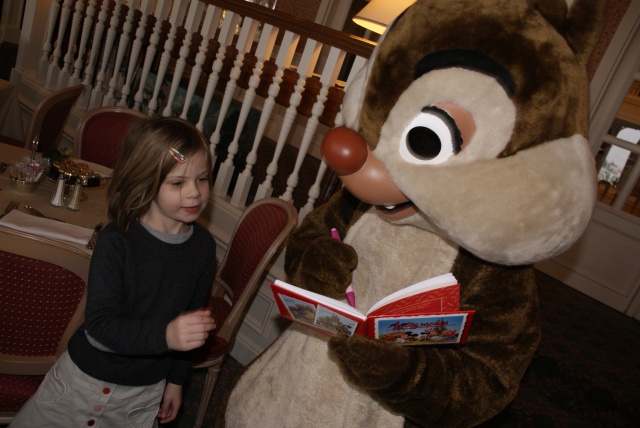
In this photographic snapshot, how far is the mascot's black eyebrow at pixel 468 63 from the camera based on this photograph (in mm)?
771

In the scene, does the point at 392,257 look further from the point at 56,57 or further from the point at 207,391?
the point at 56,57

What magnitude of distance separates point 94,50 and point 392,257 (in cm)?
341

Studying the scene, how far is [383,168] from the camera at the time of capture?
0.86 meters

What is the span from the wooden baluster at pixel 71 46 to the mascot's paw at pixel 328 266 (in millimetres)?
3534

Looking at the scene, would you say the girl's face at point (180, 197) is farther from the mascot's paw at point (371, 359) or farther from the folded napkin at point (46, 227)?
the mascot's paw at point (371, 359)

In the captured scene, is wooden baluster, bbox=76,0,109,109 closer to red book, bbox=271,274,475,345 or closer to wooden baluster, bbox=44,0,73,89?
wooden baluster, bbox=44,0,73,89

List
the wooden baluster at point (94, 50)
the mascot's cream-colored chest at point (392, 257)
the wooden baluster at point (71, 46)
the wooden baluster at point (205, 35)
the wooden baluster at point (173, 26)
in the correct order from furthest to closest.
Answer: the wooden baluster at point (71, 46)
the wooden baluster at point (94, 50)
the wooden baluster at point (173, 26)
the wooden baluster at point (205, 35)
the mascot's cream-colored chest at point (392, 257)

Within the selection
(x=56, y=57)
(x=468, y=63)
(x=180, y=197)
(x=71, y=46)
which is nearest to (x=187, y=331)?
(x=180, y=197)

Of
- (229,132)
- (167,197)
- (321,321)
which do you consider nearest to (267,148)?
(229,132)

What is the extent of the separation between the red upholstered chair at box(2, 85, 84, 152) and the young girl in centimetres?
154

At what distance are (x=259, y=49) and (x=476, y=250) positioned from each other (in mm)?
1979

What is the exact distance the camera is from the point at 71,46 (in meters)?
3.75

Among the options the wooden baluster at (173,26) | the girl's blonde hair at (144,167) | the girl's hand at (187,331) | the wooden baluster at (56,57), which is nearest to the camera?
the girl's hand at (187,331)

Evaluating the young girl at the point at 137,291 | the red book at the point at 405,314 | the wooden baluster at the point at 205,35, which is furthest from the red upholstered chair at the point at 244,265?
the wooden baluster at the point at 205,35
